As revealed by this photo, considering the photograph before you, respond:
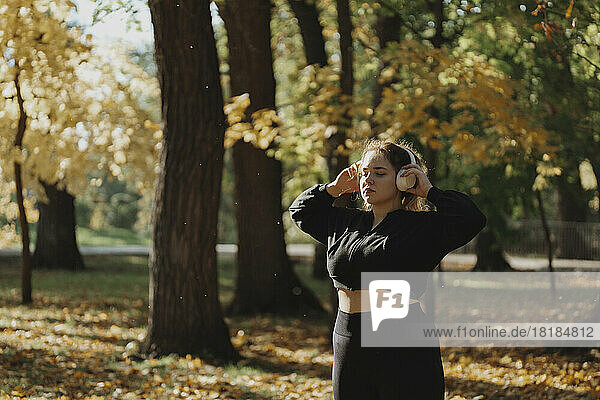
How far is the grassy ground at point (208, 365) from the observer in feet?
24.1

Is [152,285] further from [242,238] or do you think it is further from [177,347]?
[242,238]

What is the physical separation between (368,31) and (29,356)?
11392 mm

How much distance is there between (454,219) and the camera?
11.6 ft

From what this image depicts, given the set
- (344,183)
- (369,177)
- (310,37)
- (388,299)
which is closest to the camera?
(388,299)

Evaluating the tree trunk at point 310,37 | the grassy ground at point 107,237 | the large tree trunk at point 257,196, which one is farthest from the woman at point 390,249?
the grassy ground at point 107,237

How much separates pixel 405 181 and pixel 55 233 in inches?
672

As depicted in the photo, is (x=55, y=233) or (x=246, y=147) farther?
(x=55, y=233)

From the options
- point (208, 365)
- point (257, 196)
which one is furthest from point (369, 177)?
point (257, 196)

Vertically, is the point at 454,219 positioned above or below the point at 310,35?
below

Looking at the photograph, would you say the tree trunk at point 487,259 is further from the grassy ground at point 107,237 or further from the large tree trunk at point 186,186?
the grassy ground at point 107,237

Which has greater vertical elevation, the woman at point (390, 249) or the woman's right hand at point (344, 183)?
the woman's right hand at point (344, 183)

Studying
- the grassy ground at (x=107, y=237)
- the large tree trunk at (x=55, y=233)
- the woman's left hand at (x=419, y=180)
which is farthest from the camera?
the grassy ground at (x=107, y=237)

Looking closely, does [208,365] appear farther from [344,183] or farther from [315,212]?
[344,183]

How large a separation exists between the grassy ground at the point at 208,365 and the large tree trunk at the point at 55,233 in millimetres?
6783
